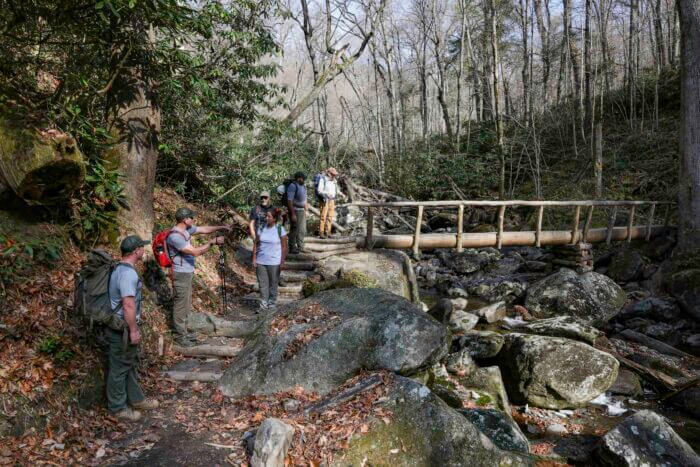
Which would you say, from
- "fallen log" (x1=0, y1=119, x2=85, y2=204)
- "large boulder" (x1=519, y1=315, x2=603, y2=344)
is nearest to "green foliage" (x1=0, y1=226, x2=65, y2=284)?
"fallen log" (x1=0, y1=119, x2=85, y2=204)

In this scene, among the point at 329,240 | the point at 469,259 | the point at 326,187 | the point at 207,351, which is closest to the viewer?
the point at 207,351

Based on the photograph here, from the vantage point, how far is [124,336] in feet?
13.9

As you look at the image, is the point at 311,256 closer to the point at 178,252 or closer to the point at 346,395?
the point at 178,252

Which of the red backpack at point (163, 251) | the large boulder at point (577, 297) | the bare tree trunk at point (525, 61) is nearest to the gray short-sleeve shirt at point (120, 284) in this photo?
the red backpack at point (163, 251)

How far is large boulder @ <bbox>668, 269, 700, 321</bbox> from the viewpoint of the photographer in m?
9.79

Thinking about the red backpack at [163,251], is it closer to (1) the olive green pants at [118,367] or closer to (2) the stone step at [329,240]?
(1) the olive green pants at [118,367]

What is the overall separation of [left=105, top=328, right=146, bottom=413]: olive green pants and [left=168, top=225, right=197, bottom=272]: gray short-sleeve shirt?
5.81 ft

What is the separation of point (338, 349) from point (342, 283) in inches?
144

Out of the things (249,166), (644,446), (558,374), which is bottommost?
(644,446)

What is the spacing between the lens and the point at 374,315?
5.11 m

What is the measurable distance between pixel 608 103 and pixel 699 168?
46.1 feet

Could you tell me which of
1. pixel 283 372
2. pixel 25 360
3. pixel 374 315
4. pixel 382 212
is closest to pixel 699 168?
pixel 382 212

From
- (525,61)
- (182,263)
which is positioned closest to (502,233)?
(182,263)

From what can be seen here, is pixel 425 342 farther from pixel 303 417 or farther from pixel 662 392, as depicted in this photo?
pixel 662 392
